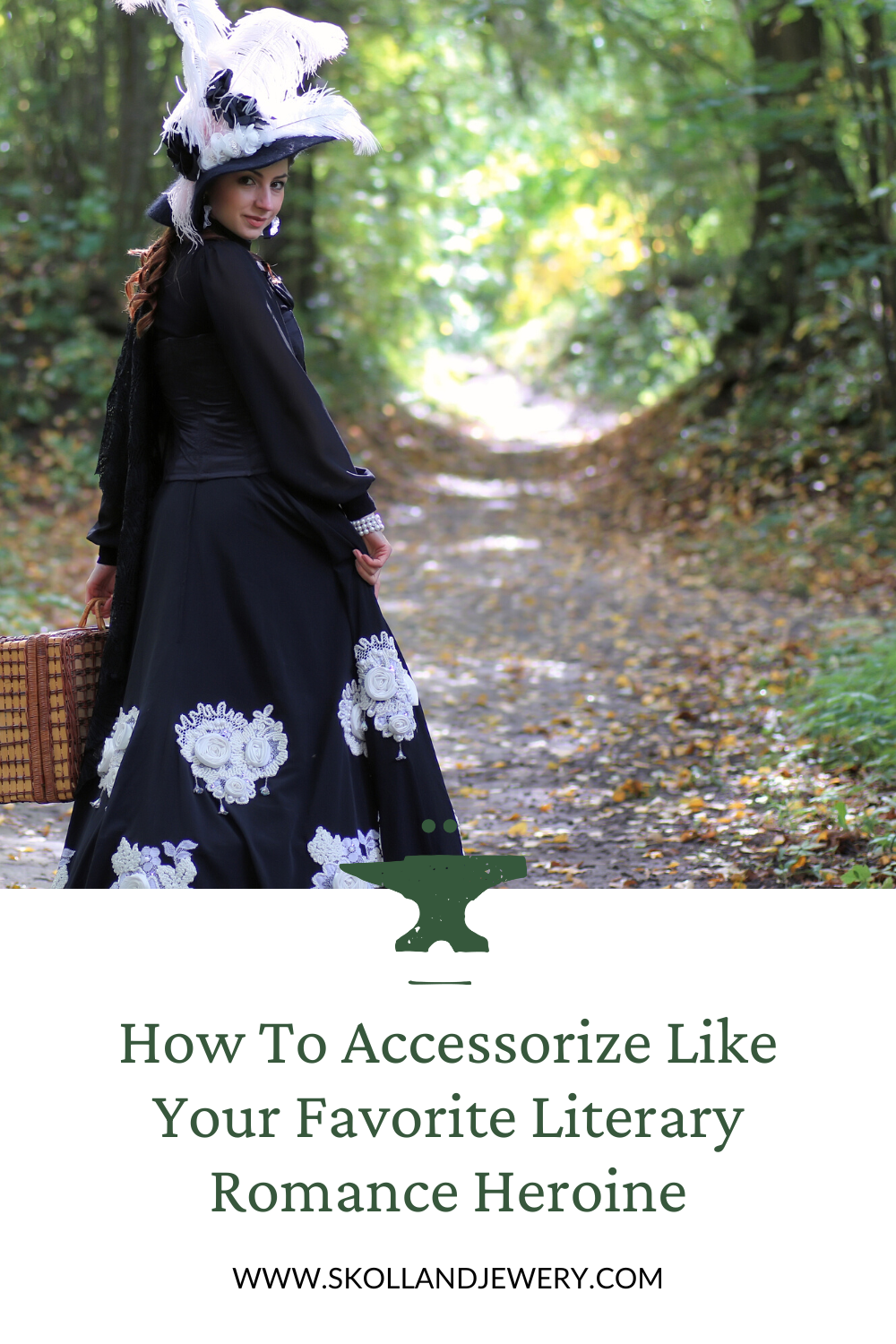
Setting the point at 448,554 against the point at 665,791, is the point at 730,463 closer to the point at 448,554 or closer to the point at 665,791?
the point at 448,554

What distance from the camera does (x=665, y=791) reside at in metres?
5.07

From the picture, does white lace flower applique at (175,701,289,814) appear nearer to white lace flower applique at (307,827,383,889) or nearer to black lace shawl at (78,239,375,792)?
white lace flower applique at (307,827,383,889)

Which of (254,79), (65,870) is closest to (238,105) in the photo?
(254,79)

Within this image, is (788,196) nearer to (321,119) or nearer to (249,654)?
(321,119)

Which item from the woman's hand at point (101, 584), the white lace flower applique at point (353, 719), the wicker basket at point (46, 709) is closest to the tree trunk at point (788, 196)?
the woman's hand at point (101, 584)

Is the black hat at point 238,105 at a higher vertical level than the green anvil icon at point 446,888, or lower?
higher

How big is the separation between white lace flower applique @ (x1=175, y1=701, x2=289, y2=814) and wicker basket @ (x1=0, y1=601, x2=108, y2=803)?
14.7 inches

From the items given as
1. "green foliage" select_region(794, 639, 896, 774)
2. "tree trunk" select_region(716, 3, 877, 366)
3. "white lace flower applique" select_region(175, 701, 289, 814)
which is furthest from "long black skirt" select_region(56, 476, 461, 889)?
"tree trunk" select_region(716, 3, 877, 366)

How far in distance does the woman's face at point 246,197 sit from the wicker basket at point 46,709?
950mm

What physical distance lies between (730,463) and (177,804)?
30.7ft

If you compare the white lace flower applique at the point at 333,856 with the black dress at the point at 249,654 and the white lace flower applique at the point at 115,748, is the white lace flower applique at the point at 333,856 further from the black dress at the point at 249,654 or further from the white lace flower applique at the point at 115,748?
the white lace flower applique at the point at 115,748

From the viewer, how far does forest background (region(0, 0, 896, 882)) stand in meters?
9.35

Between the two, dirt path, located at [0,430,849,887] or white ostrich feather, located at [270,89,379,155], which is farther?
dirt path, located at [0,430,849,887]

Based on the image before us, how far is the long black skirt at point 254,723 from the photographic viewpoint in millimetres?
2865
